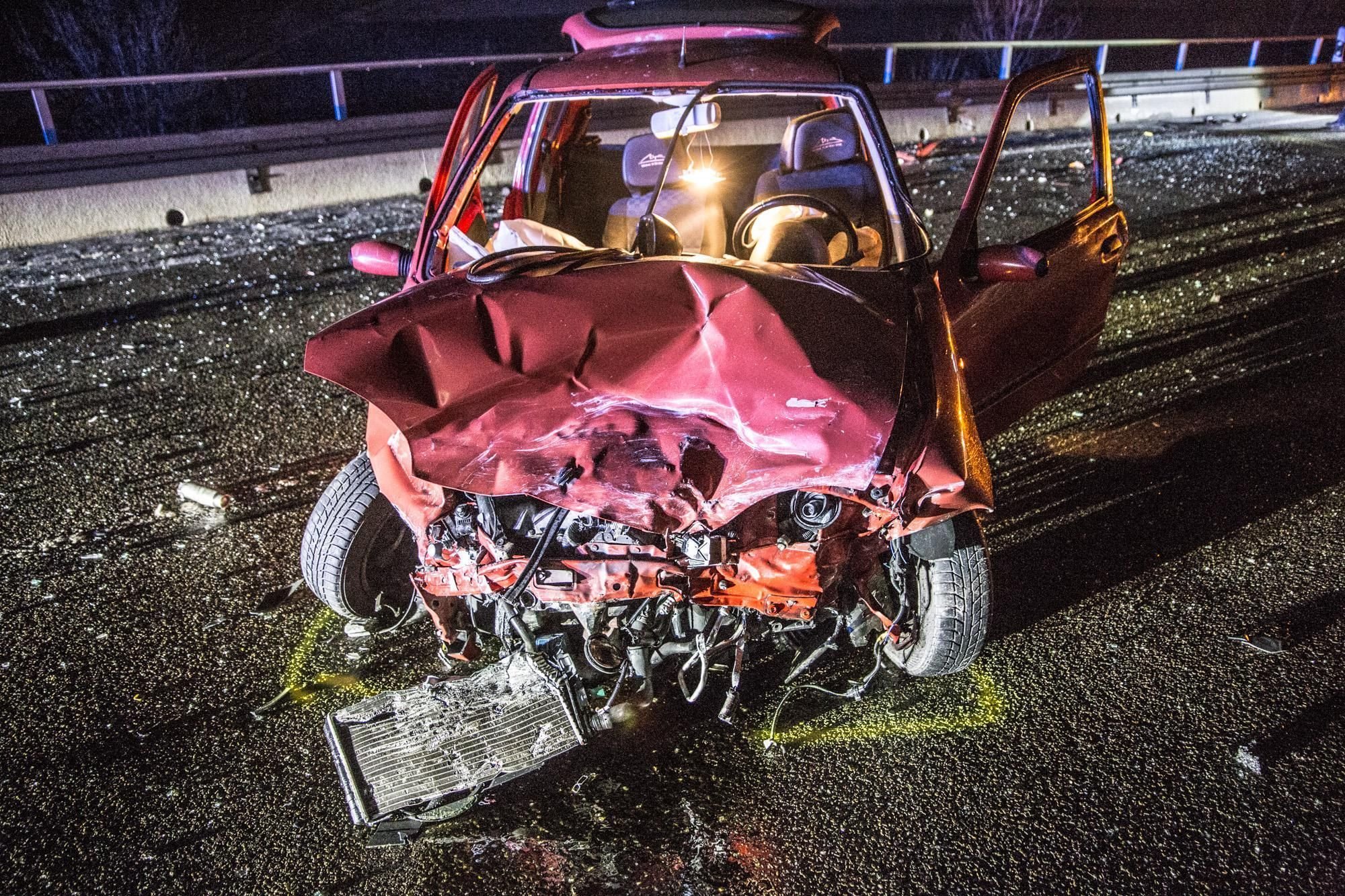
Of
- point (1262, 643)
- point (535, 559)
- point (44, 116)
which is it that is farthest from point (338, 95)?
point (1262, 643)

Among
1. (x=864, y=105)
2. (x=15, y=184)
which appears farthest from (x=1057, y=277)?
(x=15, y=184)

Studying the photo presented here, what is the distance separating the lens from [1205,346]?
5.87 meters

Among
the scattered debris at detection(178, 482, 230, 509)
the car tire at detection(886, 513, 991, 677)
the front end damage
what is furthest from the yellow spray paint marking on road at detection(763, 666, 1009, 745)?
the scattered debris at detection(178, 482, 230, 509)

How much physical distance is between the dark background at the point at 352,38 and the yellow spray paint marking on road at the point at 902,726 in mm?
15126

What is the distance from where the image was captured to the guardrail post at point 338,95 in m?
11.5

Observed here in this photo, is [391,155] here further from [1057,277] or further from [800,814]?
[800,814]

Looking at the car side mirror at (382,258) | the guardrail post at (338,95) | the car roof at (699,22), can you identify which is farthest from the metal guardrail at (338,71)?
the car side mirror at (382,258)

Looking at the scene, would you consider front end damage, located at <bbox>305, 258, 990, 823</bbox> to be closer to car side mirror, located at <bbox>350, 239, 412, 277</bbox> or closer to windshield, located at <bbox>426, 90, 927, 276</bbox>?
windshield, located at <bbox>426, 90, 927, 276</bbox>

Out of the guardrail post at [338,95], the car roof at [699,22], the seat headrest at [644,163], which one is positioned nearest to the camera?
the car roof at [699,22]

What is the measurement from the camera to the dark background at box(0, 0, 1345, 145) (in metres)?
15.2

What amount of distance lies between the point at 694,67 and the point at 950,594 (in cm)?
218

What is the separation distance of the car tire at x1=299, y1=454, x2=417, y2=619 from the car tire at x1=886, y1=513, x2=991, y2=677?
1800mm

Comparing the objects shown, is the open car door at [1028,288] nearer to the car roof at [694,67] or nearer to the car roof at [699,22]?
the car roof at [694,67]

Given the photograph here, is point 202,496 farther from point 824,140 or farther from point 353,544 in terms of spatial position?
point 824,140
